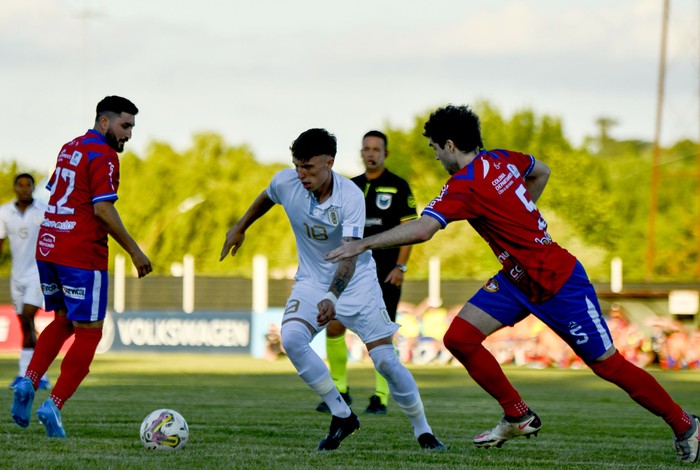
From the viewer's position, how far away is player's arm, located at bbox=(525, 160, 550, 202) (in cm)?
725

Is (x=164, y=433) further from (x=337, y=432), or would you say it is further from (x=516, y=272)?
(x=516, y=272)

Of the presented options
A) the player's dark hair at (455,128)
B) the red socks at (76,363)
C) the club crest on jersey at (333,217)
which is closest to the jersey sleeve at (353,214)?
the club crest on jersey at (333,217)

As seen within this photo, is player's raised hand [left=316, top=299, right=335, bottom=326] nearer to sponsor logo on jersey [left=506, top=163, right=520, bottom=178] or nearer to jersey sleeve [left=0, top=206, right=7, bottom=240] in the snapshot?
sponsor logo on jersey [left=506, top=163, right=520, bottom=178]

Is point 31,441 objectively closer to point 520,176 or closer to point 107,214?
point 107,214

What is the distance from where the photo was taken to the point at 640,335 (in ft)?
70.1

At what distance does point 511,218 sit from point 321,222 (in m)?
1.37

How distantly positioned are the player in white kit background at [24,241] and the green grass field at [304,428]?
4.11 feet

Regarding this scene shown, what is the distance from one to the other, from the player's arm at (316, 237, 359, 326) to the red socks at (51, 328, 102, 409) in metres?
1.77

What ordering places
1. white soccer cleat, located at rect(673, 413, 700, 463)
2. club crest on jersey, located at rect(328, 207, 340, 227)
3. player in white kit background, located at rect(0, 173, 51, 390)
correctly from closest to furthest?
white soccer cleat, located at rect(673, 413, 700, 463)
club crest on jersey, located at rect(328, 207, 340, 227)
player in white kit background, located at rect(0, 173, 51, 390)

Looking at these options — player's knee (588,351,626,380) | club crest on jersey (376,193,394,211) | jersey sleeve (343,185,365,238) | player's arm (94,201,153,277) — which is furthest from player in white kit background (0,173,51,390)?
player's knee (588,351,626,380)

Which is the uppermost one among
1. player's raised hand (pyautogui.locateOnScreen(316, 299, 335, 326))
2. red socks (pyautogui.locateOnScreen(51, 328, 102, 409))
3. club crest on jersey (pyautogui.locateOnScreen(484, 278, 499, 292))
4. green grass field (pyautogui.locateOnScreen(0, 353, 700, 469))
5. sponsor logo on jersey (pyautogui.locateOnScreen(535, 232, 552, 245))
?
sponsor logo on jersey (pyautogui.locateOnScreen(535, 232, 552, 245))

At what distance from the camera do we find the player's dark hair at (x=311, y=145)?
285 inches

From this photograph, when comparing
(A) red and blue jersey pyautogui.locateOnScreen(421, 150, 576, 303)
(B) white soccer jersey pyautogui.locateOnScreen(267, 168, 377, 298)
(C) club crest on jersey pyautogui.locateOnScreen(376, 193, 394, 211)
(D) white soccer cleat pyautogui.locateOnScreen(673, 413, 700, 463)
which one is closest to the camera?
(A) red and blue jersey pyautogui.locateOnScreen(421, 150, 576, 303)

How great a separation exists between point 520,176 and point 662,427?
3471mm
